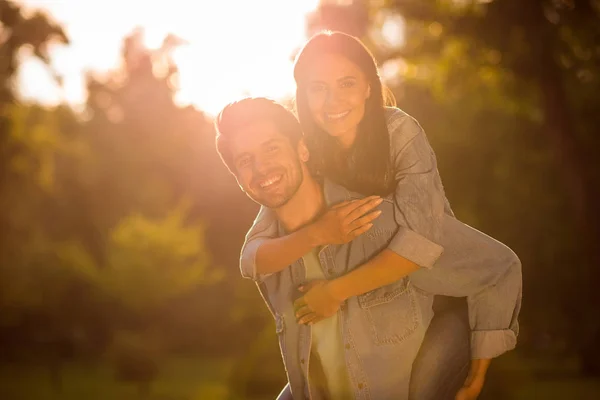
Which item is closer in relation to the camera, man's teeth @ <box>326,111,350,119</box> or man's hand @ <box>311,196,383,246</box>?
man's hand @ <box>311,196,383,246</box>

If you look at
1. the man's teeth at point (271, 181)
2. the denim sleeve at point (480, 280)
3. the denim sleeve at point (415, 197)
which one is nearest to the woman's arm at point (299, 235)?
the denim sleeve at point (415, 197)

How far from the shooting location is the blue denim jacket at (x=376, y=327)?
152 inches

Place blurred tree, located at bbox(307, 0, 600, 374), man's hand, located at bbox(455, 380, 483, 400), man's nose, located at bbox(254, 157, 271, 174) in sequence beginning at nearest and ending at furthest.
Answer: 1. man's hand, located at bbox(455, 380, 483, 400)
2. man's nose, located at bbox(254, 157, 271, 174)
3. blurred tree, located at bbox(307, 0, 600, 374)

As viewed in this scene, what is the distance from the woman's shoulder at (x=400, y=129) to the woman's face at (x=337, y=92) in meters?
0.15

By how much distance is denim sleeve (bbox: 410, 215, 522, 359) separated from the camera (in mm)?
3869

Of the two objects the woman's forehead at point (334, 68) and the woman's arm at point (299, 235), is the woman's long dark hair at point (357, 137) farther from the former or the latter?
the woman's arm at point (299, 235)

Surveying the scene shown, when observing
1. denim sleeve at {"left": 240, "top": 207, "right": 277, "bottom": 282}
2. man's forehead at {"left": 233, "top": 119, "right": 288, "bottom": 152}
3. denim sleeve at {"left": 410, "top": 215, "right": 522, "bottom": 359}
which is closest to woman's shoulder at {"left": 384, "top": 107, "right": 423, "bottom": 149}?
denim sleeve at {"left": 410, "top": 215, "right": 522, "bottom": 359}

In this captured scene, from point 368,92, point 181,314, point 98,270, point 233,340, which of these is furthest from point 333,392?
point 233,340

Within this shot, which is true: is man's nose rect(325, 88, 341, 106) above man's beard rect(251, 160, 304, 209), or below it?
above

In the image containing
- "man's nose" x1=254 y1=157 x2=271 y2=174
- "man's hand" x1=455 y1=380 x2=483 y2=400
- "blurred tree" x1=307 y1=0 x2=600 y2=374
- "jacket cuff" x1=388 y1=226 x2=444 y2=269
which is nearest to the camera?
"jacket cuff" x1=388 y1=226 x2=444 y2=269

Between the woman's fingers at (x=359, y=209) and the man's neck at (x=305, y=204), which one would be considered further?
the man's neck at (x=305, y=204)

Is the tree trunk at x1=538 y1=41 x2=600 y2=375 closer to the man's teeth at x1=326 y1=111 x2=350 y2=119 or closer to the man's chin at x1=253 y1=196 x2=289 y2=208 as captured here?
the man's teeth at x1=326 y1=111 x2=350 y2=119

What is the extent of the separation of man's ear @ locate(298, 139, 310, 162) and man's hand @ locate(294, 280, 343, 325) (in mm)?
604

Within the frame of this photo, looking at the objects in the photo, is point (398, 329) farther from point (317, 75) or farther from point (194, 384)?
point (194, 384)
